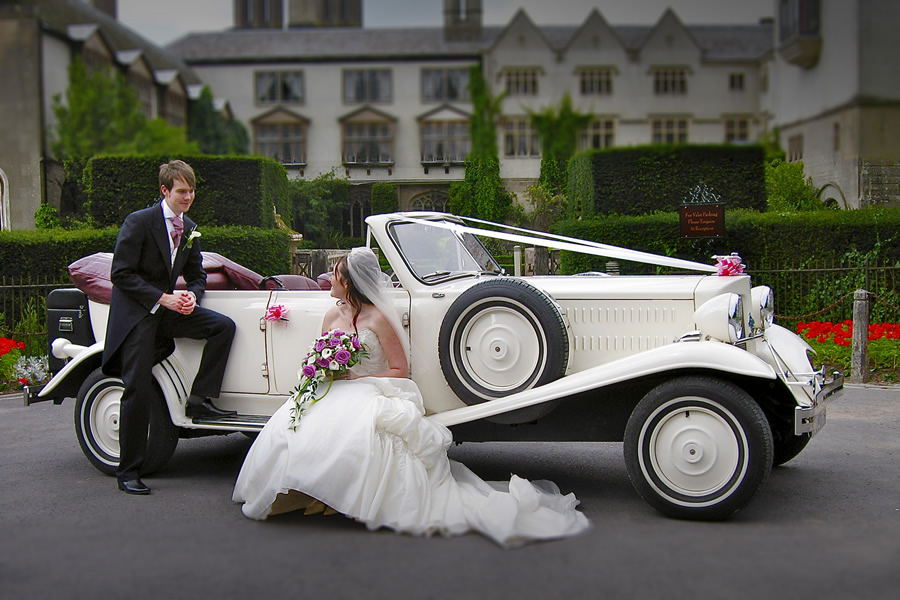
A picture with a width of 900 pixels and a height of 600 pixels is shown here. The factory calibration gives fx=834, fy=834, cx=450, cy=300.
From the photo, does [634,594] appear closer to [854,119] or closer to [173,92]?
[854,119]

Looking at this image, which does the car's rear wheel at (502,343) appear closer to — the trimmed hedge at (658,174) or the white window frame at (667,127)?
the trimmed hedge at (658,174)

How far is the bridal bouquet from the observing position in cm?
475

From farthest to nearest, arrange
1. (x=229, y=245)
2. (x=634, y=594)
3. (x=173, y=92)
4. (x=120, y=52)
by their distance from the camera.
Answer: (x=173, y=92) < (x=120, y=52) < (x=229, y=245) < (x=634, y=594)

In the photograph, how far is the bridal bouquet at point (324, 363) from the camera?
4746 mm

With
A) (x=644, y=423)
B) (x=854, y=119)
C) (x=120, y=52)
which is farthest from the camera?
(x=120, y=52)

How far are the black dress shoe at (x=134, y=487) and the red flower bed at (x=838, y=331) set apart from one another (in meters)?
8.58

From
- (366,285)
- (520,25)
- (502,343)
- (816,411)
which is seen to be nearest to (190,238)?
(366,285)

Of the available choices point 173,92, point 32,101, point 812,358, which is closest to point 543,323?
point 812,358

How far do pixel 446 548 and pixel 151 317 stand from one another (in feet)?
8.08

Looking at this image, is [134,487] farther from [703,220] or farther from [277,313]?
[703,220]

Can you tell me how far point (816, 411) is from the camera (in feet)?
14.8

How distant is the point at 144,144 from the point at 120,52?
7.10m

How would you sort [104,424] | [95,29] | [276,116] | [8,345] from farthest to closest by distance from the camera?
1. [276,116]
2. [95,29]
3. [8,345]
4. [104,424]

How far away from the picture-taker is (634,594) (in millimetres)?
3359
